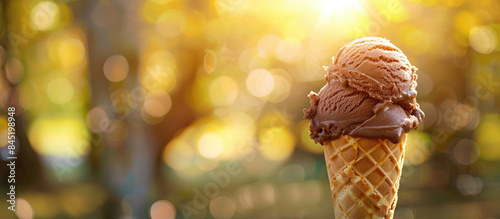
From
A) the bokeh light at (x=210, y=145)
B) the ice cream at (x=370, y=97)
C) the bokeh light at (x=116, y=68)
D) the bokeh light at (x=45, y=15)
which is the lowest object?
the bokeh light at (x=210, y=145)

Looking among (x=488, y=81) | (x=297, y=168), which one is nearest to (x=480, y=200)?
(x=488, y=81)

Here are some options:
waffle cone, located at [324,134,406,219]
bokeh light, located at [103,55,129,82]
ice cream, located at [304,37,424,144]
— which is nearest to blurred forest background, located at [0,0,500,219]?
bokeh light, located at [103,55,129,82]

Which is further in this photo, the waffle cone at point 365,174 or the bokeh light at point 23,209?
the bokeh light at point 23,209

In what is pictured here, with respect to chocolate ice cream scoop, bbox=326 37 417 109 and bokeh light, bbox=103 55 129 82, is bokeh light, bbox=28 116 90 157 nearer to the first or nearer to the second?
Result: bokeh light, bbox=103 55 129 82

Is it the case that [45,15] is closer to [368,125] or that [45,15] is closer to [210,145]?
[210,145]

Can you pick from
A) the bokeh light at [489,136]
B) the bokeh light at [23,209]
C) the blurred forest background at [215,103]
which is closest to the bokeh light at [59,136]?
the blurred forest background at [215,103]

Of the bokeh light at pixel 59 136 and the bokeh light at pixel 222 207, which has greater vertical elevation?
the bokeh light at pixel 59 136

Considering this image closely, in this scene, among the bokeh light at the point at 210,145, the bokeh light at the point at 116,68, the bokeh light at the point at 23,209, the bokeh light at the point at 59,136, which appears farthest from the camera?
the bokeh light at the point at 210,145

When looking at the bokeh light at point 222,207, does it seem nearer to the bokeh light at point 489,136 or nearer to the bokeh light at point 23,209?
the bokeh light at point 23,209
